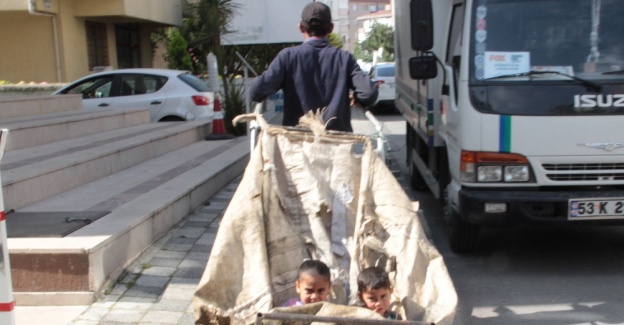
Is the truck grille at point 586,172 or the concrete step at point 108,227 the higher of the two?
the truck grille at point 586,172

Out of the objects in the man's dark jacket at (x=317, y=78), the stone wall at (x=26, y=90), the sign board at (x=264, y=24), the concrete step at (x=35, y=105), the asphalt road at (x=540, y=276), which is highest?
the sign board at (x=264, y=24)

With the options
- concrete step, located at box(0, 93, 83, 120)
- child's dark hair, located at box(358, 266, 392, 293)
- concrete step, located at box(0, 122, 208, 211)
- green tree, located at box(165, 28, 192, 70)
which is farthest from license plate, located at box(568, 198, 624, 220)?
green tree, located at box(165, 28, 192, 70)

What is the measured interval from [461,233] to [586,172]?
1308mm

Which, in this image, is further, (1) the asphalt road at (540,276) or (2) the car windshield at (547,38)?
(2) the car windshield at (547,38)

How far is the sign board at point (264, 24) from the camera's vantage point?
1538 cm

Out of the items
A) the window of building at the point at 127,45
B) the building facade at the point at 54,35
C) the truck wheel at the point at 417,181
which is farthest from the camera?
the window of building at the point at 127,45

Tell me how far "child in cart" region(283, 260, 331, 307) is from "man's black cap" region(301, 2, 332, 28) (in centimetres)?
192

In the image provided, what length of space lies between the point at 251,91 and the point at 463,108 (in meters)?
2.04

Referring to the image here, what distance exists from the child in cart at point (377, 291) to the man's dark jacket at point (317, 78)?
1.53m

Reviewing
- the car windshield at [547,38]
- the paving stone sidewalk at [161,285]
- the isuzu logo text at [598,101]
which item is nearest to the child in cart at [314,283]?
the paving stone sidewalk at [161,285]

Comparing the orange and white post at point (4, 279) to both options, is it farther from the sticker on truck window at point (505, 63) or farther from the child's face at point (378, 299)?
the sticker on truck window at point (505, 63)

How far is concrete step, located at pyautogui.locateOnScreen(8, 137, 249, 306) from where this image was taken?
5.26 meters

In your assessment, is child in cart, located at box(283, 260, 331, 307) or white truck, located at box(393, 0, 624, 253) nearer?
child in cart, located at box(283, 260, 331, 307)

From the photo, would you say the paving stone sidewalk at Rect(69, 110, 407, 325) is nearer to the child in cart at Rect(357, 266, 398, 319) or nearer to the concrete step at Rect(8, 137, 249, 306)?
the concrete step at Rect(8, 137, 249, 306)
